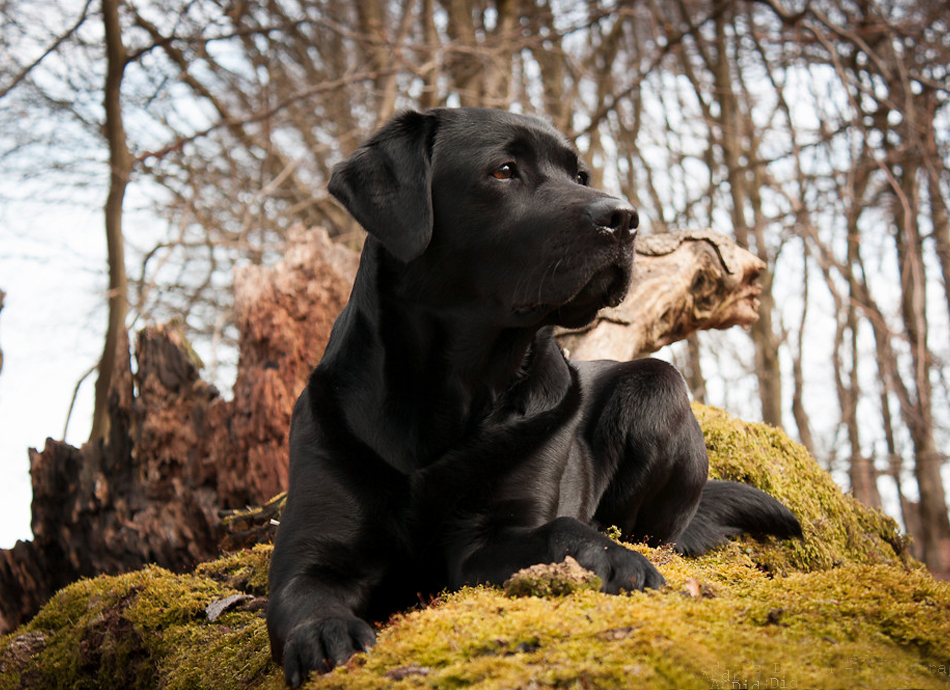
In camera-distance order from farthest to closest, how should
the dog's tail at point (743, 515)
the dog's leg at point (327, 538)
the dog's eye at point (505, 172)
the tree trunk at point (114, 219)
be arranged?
the tree trunk at point (114, 219)
the dog's tail at point (743, 515)
the dog's eye at point (505, 172)
the dog's leg at point (327, 538)

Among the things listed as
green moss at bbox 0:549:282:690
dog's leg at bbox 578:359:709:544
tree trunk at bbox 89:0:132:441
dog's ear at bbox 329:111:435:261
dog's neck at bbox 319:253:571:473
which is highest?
tree trunk at bbox 89:0:132:441

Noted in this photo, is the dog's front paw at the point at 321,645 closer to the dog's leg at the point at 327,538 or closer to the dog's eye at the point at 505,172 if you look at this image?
the dog's leg at the point at 327,538

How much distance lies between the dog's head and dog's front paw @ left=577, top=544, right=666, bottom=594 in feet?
3.01

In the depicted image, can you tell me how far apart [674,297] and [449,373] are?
12.0 ft

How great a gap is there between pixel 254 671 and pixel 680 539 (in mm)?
2242

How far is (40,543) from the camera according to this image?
5512 mm

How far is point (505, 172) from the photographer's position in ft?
10.2

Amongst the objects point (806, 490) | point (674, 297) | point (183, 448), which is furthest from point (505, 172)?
point (183, 448)

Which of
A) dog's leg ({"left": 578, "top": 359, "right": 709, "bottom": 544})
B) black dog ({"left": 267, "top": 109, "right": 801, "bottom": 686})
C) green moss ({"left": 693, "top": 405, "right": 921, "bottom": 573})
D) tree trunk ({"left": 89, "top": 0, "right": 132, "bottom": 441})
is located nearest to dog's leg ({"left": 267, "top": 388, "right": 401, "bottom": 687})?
black dog ({"left": 267, "top": 109, "right": 801, "bottom": 686})

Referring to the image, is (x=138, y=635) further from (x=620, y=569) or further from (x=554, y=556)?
(x=620, y=569)

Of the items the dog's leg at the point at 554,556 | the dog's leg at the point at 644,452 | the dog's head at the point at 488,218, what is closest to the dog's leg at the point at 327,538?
the dog's leg at the point at 554,556

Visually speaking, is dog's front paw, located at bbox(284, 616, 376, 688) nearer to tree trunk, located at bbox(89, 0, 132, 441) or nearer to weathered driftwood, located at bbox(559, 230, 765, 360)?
weathered driftwood, located at bbox(559, 230, 765, 360)

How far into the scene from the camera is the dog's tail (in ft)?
14.1

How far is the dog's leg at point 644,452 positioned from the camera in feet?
12.3
